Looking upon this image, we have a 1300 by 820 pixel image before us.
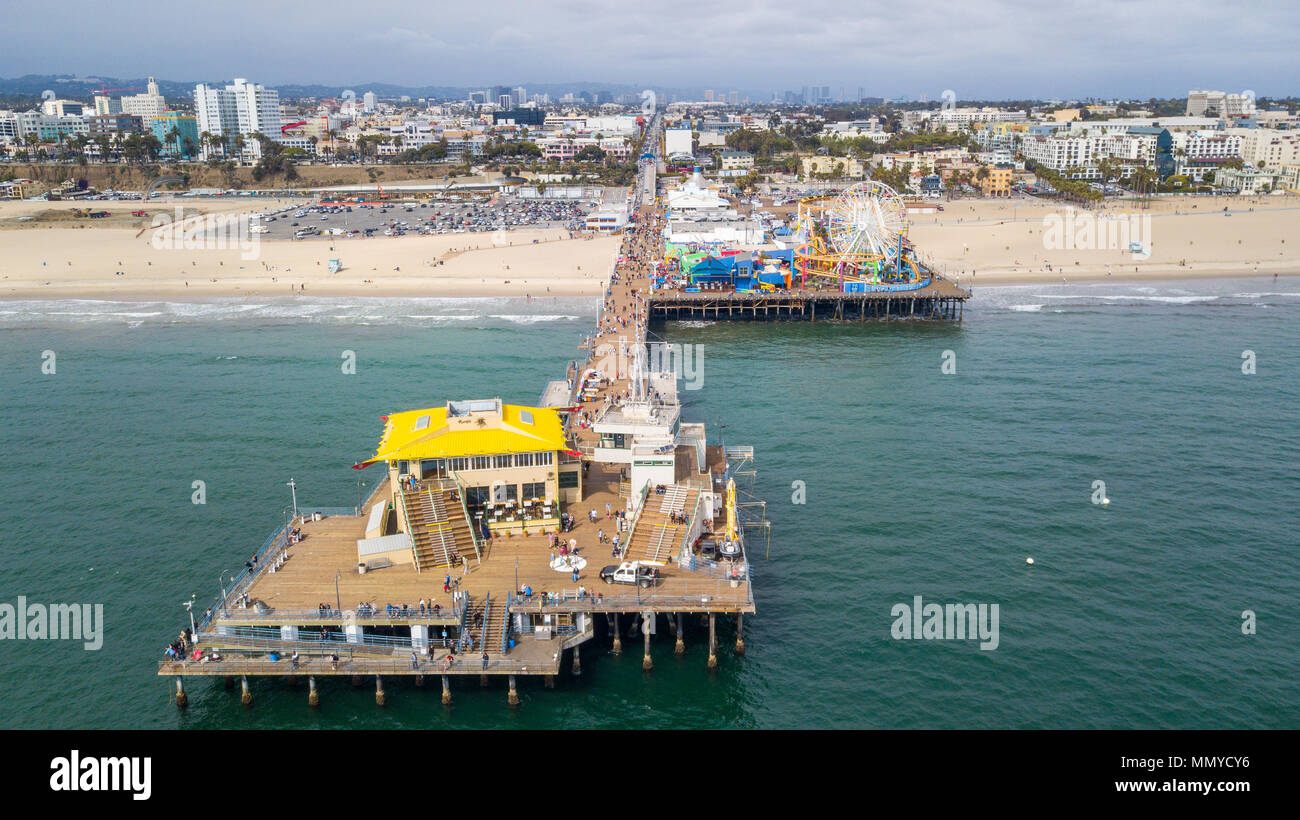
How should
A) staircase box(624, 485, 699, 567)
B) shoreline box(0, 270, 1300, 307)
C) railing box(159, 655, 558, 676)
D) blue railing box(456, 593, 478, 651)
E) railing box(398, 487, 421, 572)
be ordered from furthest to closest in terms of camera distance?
shoreline box(0, 270, 1300, 307) → staircase box(624, 485, 699, 567) → railing box(398, 487, 421, 572) → blue railing box(456, 593, 478, 651) → railing box(159, 655, 558, 676)

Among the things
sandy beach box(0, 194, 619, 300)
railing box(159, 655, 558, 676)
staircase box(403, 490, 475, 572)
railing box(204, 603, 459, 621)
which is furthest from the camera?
sandy beach box(0, 194, 619, 300)

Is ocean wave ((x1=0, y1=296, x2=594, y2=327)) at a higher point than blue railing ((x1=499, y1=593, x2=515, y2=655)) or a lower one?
higher

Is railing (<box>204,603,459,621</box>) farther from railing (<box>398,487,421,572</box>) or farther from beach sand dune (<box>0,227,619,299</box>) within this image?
beach sand dune (<box>0,227,619,299</box>)

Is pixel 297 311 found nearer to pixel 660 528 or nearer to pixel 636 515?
pixel 636 515

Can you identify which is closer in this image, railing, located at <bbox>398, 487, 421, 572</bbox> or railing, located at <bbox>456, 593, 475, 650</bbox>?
railing, located at <bbox>456, 593, 475, 650</bbox>

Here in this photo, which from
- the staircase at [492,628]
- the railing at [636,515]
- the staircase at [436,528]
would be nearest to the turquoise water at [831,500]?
the staircase at [492,628]

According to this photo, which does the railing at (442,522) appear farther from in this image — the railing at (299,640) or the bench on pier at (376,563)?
the railing at (299,640)

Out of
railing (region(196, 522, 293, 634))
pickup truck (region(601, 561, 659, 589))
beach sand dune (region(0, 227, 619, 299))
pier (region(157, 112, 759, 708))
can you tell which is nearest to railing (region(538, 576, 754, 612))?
pier (region(157, 112, 759, 708))

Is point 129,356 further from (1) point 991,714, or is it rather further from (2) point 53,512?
(1) point 991,714

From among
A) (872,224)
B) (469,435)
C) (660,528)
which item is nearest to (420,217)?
(872,224)
